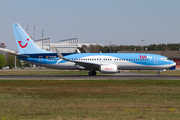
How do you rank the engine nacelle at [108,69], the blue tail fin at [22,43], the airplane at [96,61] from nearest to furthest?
the engine nacelle at [108,69] → the airplane at [96,61] → the blue tail fin at [22,43]

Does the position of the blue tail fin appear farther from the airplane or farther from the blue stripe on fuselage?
the blue stripe on fuselage

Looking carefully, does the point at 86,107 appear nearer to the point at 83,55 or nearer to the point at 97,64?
the point at 97,64

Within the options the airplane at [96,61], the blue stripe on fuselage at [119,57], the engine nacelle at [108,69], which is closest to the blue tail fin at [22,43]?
the airplane at [96,61]

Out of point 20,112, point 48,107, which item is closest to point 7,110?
point 20,112

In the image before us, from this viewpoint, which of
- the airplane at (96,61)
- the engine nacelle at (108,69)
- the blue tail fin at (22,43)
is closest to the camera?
the engine nacelle at (108,69)

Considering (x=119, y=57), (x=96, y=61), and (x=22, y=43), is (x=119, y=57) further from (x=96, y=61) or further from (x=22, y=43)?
(x=22, y=43)

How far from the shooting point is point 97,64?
41062mm

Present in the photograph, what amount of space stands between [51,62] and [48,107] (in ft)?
→ 97.2

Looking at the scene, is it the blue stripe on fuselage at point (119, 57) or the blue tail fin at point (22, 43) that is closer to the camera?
the blue stripe on fuselage at point (119, 57)

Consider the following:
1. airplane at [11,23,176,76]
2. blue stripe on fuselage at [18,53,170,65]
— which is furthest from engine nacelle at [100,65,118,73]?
blue stripe on fuselage at [18,53,170,65]

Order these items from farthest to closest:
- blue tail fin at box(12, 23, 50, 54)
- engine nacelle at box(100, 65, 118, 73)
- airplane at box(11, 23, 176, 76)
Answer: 1. blue tail fin at box(12, 23, 50, 54)
2. airplane at box(11, 23, 176, 76)
3. engine nacelle at box(100, 65, 118, 73)

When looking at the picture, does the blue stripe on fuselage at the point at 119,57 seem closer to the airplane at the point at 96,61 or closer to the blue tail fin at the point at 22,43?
the airplane at the point at 96,61

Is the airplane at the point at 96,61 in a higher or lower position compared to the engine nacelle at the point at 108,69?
higher

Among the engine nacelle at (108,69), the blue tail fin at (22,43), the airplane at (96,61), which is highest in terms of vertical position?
the blue tail fin at (22,43)
